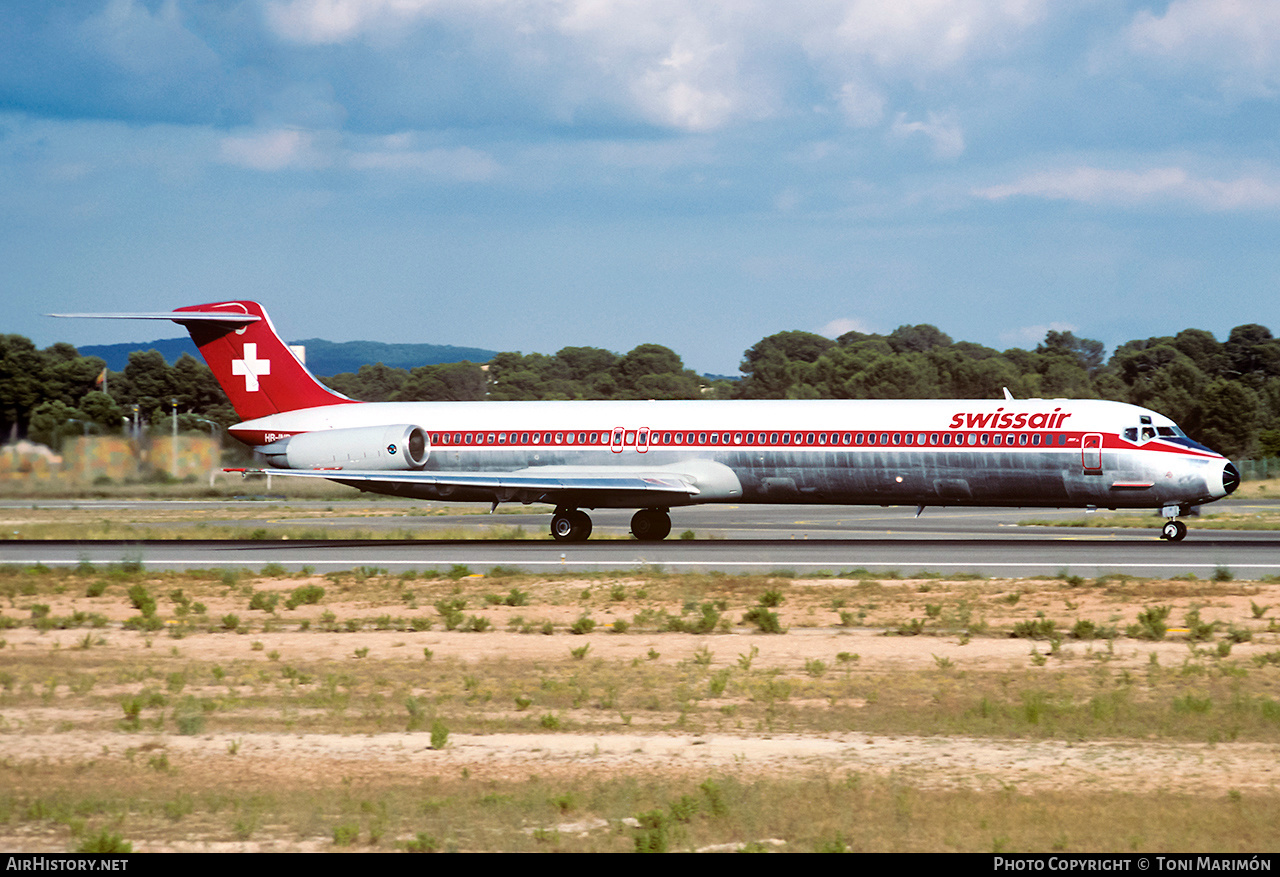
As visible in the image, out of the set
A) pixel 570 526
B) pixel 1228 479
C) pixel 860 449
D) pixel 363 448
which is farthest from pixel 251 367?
pixel 1228 479

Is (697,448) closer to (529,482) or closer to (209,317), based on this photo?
(529,482)

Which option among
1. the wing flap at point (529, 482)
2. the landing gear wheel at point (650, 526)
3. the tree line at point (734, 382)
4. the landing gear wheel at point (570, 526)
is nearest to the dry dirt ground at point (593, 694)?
the wing flap at point (529, 482)

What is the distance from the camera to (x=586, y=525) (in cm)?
3516

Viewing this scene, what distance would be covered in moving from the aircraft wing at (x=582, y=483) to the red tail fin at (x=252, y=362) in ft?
14.6

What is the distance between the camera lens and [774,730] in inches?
485

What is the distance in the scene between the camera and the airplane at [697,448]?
3094 centimetres

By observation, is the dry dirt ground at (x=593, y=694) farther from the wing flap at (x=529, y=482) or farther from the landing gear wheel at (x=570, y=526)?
the landing gear wheel at (x=570, y=526)

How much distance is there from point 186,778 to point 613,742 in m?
3.70

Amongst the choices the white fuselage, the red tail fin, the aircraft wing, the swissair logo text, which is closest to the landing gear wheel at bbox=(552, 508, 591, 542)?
the aircraft wing

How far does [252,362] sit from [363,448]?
5.52 metres

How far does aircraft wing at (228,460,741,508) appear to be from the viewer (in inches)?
1310

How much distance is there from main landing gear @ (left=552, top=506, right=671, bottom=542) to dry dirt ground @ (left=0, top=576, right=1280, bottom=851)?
10498mm

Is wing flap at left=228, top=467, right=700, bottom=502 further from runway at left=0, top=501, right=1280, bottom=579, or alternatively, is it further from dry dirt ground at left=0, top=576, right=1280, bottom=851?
dry dirt ground at left=0, top=576, right=1280, bottom=851
